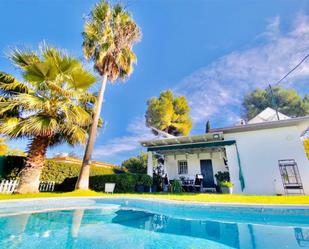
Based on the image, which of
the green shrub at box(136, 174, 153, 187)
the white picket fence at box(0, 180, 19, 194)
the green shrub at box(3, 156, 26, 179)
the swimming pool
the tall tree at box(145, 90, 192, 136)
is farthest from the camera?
the tall tree at box(145, 90, 192, 136)

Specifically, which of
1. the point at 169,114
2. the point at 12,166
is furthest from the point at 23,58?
the point at 169,114

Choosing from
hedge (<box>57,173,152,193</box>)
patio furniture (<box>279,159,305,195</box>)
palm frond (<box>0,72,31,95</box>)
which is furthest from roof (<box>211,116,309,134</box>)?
palm frond (<box>0,72,31,95</box>)

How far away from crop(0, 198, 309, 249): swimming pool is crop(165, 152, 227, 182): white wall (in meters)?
8.05

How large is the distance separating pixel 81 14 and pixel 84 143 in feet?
32.8

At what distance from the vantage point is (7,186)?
29.8ft

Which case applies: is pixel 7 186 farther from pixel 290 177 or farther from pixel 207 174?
pixel 290 177

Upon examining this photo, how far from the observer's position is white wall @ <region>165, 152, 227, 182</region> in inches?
534

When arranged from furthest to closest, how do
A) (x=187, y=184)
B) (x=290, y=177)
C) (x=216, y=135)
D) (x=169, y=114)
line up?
(x=169, y=114) → (x=187, y=184) → (x=216, y=135) → (x=290, y=177)

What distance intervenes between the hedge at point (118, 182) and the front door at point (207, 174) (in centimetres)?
482

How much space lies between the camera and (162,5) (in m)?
13.2

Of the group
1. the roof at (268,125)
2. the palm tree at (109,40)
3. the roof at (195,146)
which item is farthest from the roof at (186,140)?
the palm tree at (109,40)

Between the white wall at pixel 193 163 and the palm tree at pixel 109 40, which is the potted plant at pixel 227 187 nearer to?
the white wall at pixel 193 163

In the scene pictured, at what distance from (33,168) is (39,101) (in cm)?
374

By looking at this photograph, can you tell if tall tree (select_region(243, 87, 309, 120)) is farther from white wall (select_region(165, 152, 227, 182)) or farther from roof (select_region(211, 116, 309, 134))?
white wall (select_region(165, 152, 227, 182))
